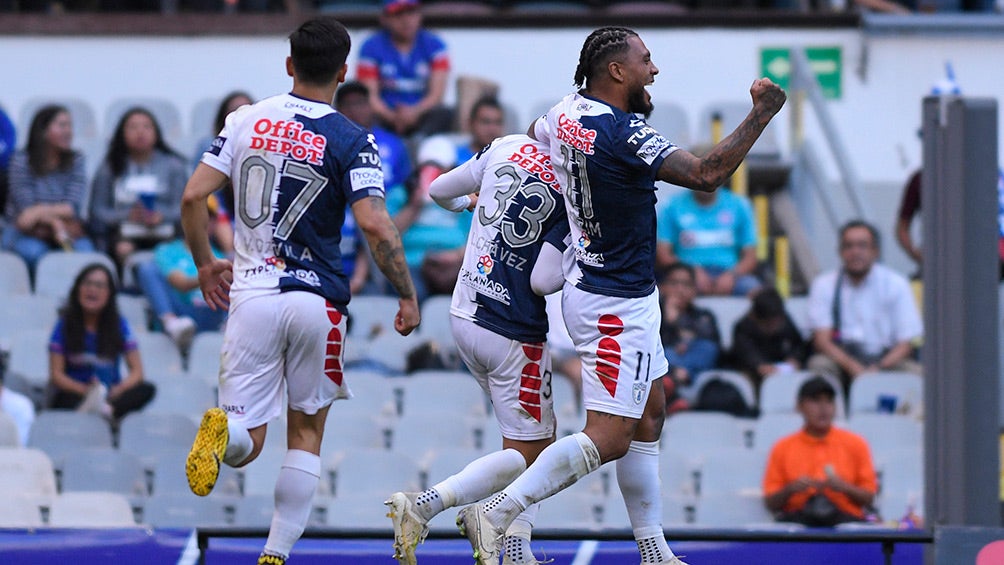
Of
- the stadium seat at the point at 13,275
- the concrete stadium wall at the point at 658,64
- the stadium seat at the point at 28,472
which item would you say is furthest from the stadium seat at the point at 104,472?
the concrete stadium wall at the point at 658,64

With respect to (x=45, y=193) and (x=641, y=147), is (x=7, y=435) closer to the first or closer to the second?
(x=45, y=193)

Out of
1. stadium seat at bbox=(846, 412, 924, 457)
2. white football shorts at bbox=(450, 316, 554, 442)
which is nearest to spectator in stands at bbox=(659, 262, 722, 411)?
stadium seat at bbox=(846, 412, 924, 457)

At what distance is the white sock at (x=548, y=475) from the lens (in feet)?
19.0

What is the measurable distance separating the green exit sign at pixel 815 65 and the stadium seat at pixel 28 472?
7407 mm

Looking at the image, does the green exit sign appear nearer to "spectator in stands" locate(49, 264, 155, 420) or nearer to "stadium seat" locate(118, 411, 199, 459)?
"spectator in stands" locate(49, 264, 155, 420)

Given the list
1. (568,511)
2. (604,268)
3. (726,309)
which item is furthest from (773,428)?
(604,268)

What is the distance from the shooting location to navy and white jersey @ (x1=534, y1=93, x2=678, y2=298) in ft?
18.7

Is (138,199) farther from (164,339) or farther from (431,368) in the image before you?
(431,368)

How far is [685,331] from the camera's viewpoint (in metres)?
10.2

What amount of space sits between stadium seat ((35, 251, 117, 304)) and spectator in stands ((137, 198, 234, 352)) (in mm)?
384

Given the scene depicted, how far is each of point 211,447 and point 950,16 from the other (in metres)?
9.96

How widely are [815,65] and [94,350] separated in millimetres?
7020

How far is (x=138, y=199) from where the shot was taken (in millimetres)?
10984

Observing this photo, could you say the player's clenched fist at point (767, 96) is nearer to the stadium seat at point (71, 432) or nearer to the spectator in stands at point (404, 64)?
the stadium seat at point (71, 432)
